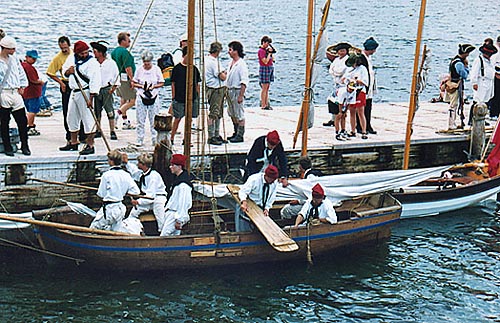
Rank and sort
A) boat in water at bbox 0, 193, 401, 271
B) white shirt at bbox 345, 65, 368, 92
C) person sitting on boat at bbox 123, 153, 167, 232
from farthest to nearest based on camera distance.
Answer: white shirt at bbox 345, 65, 368, 92 → person sitting on boat at bbox 123, 153, 167, 232 → boat in water at bbox 0, 193, 401, 271

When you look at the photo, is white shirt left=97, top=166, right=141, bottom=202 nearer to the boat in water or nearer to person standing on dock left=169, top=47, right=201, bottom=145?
the boat in water

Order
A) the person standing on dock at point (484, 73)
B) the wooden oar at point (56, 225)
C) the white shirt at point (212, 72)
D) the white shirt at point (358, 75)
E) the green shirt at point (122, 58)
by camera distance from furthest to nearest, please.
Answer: the person standing on dock at point (484, 73)
the white shirt at point (358, 75)
the green shirt at point (122, 58)
the white shirt at point (212, 72)
the wooden oar at point (56, 225)

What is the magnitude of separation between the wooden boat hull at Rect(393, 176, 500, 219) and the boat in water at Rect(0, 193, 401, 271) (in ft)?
7.48

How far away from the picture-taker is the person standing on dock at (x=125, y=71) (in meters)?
17.1

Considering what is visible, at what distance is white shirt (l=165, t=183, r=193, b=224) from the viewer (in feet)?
43.8

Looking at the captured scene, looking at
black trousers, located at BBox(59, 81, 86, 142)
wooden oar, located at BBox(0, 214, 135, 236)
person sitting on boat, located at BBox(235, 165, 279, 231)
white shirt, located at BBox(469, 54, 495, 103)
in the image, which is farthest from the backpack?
white shirt, located at BBox(469, 54, 495, 103)

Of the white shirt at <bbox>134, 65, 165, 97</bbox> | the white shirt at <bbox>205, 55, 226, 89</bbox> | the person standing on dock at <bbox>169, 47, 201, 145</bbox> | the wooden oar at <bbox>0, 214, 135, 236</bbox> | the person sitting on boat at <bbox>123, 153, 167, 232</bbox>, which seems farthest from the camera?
the white shirt at <bbox>205, 55, 226, 89</bbox>

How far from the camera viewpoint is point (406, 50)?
45000mm

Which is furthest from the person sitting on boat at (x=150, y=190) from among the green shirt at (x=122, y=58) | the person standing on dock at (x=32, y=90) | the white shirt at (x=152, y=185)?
the person standing on dock at (x=32, y=90)

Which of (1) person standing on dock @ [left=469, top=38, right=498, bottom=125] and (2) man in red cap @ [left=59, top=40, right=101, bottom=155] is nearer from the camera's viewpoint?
(2) man in red cap @ [left=59, top=40, right=101, bottom=155]

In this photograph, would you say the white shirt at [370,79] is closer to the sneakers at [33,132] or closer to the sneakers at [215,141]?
the sneakers at [215,141]

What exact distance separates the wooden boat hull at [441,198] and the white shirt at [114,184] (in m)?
6.36

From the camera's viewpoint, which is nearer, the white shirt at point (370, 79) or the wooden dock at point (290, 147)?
the wooden dock at point (290, 147)

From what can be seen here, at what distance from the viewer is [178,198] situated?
13.4 meters
